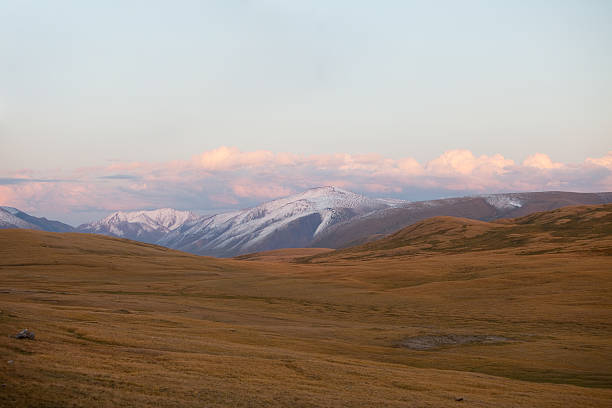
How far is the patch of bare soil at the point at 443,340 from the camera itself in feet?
177

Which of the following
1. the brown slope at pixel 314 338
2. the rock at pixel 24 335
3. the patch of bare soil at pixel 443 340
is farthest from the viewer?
the patch of bare soil at pixel 443 340

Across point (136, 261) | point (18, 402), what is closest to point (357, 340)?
point (18, 402)

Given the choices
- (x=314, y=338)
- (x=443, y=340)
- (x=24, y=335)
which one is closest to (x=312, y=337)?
(x=314, y=338)

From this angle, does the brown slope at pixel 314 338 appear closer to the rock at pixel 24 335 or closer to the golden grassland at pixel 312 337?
the golden grassland at pixel 312 337

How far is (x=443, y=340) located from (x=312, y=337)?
14.8 m

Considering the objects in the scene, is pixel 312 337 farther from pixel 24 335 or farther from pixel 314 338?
pixel 24 335

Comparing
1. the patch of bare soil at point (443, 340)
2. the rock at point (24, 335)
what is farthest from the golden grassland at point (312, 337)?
the patch of bare soil at point (443, 340)

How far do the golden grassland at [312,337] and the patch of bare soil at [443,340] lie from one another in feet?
4.33

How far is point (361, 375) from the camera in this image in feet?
104

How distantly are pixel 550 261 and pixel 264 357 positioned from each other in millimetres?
106129

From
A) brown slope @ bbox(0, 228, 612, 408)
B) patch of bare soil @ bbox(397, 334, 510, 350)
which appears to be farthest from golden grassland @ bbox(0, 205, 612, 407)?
patch of bare soil @ bbox(397, 334, 510, 350)

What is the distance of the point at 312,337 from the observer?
5456 cm

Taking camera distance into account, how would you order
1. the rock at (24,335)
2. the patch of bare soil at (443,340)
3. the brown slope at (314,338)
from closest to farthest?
the brown slope at (314,338) < the rock at (24,335) < the patch of bare soil at (443,340)

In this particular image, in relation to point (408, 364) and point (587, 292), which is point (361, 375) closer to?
point (408, 364)
